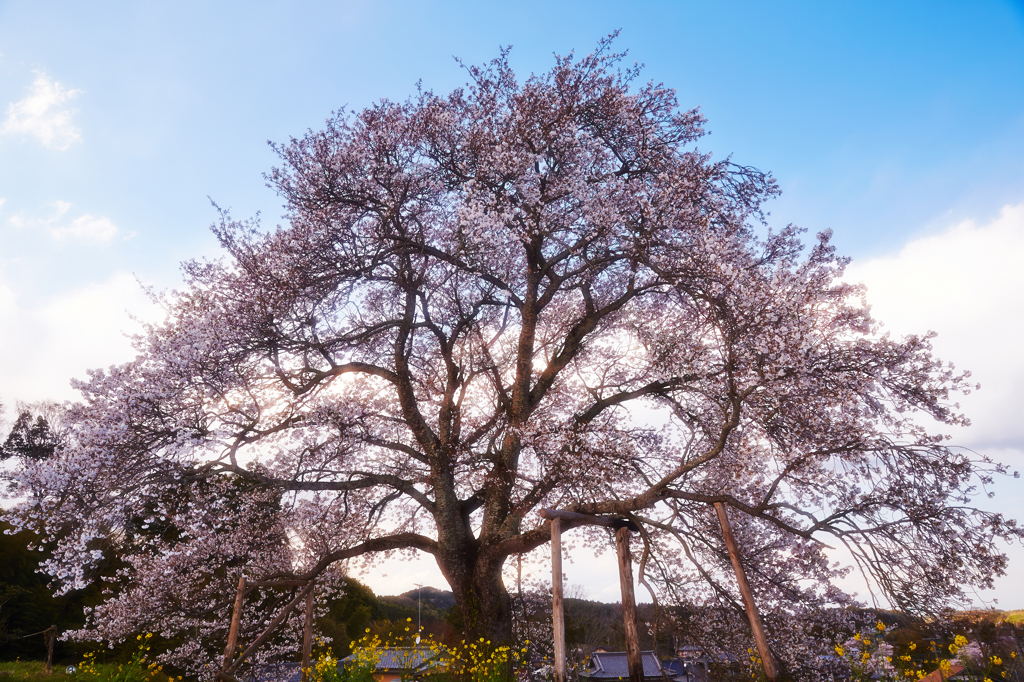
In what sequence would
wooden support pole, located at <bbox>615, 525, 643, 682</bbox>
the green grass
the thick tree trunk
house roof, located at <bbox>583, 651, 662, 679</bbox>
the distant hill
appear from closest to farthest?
wooden support pole, located at <bbox>615, 525, 643, 682</bbox>
the thick tree trunk
the green grass
house roof, located at <bbox>583, 651, 662, 679</bbox>
the distant hill

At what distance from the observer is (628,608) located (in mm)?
8773

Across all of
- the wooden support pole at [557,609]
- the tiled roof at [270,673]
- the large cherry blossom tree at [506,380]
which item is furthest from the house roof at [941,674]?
the tiled roof at [270,673]

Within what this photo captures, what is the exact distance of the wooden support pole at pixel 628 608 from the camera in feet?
28.4

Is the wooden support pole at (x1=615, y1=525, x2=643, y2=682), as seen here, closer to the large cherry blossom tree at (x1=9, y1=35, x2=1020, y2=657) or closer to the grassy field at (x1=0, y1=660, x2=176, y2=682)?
the large cherry blossom tree at (x1=9, y1=35, x2=1020, y2=657)

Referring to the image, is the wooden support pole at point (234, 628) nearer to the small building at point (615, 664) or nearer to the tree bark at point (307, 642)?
the tree bark at point (307, 642)

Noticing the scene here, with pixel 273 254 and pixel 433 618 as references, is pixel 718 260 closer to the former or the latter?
pixel 273 254

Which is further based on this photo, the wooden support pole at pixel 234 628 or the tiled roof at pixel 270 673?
the tiled roof at pixel 270 673

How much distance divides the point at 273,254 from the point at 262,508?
5.00 metres

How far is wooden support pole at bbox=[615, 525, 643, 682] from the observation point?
8664 millimetres

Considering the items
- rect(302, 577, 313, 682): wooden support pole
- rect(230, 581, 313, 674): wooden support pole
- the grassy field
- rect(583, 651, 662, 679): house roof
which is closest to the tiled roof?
the grassy field

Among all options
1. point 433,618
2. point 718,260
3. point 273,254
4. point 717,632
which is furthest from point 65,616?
point 433,618

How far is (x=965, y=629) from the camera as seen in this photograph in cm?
780

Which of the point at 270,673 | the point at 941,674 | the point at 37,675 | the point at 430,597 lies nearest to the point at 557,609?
the point at 941,674

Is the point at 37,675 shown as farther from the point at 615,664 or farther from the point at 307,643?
the point at 615,664
